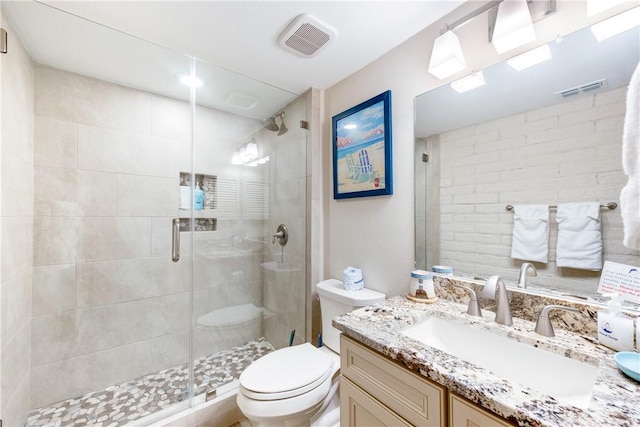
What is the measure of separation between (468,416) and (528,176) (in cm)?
86

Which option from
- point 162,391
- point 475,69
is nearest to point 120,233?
point 162,391

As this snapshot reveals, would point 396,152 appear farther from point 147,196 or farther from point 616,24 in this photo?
point 147,196

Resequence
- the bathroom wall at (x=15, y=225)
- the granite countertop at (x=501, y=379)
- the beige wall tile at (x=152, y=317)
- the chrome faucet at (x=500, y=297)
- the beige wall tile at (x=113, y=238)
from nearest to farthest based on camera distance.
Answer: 1. the granite countertop at (x=501, y=379)
2. the chrome faucet at (x=500, y=297)
3. the bathroom wall at (x=15, y=225)
4. the beige wall tile at (x=113, y=238)
5. the beige wall tile at (x=152, y=317)

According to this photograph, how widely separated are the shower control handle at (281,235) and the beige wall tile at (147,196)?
2.55 ft

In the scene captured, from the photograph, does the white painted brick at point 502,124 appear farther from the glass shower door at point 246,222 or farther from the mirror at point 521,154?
the glass shower door at point 246,222

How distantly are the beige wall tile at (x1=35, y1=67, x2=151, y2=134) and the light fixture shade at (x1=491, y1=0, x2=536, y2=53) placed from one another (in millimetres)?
2131

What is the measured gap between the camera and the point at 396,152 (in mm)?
1429

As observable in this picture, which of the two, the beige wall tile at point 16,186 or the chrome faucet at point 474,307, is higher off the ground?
the beige wall tile at point 16,186

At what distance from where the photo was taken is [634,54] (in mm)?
775

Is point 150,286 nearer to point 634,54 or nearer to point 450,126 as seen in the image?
point 450,126

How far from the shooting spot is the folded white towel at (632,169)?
64 centimetres

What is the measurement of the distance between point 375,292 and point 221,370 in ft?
3.95

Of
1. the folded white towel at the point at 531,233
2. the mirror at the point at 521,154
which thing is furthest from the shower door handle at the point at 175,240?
the folded white towel at the point at 531,233

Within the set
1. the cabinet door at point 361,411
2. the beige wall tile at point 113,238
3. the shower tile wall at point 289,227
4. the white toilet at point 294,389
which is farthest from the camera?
the shower tile wall at point 289,227
